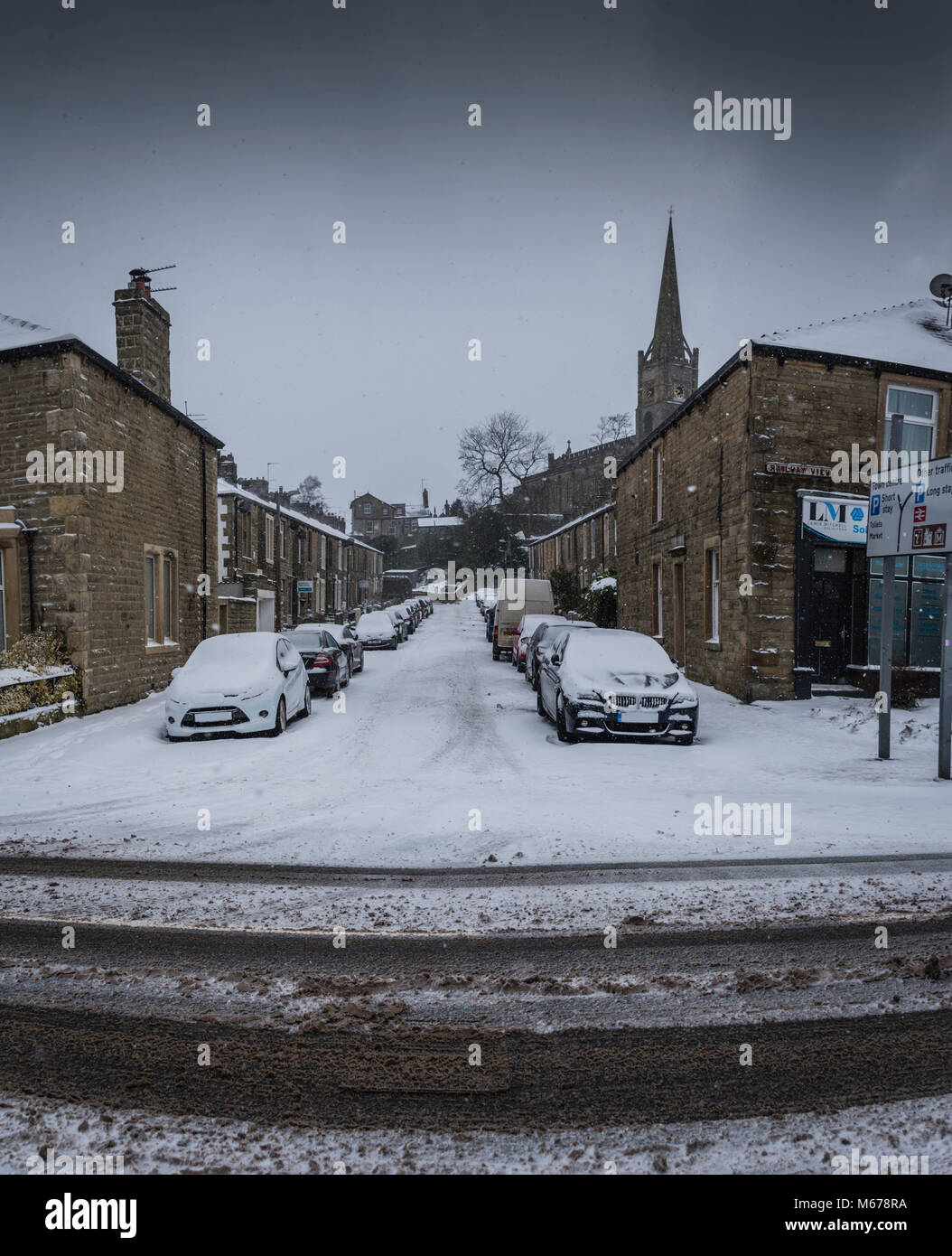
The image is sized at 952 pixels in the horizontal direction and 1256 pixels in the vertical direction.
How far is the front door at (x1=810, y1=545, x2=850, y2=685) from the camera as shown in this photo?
15328mm

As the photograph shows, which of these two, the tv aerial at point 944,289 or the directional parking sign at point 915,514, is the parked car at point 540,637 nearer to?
the directional parking sign at point 915,514

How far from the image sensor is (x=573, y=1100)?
279cm

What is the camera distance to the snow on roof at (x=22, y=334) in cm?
1267

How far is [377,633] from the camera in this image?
29750 mm

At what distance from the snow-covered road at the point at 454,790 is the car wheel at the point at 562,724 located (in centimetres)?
16

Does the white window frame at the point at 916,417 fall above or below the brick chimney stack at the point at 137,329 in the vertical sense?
below

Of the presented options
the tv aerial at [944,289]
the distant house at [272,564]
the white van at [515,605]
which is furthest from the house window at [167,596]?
the tv aerial at [944,289]

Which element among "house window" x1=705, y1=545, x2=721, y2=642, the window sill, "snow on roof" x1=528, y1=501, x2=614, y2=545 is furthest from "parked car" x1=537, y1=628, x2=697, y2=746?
"snow on roof" x1=528, y1=501, x2=614, y2=545

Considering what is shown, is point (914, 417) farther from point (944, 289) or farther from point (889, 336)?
point (944, 289)

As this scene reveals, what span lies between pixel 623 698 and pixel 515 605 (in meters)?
15.2

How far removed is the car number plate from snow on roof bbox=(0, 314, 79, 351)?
35.1 feet

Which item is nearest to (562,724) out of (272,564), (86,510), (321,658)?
(321,658)

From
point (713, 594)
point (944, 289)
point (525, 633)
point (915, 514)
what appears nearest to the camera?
point (915, 514)
